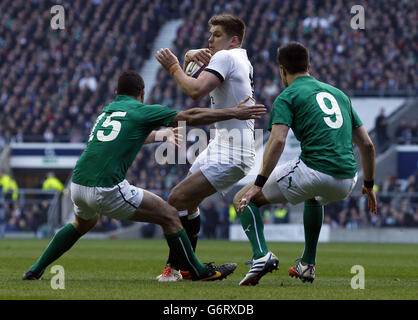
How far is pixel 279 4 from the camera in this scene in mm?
34344

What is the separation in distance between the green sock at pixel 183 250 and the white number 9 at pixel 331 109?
160 cm

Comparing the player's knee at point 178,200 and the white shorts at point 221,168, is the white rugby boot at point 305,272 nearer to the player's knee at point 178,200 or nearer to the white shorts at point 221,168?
the white shorts at point 221,168

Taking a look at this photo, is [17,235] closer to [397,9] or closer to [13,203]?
[13,203]

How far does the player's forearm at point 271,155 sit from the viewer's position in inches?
280

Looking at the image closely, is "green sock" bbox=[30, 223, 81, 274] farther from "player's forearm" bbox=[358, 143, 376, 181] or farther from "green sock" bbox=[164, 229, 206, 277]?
"player's forearm" bbox=[358, 143, 376, 181]

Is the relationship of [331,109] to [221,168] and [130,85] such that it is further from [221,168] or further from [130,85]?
[130,85]

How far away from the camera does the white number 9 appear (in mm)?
7438

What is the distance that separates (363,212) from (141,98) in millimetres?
18346

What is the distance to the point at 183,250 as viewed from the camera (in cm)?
761

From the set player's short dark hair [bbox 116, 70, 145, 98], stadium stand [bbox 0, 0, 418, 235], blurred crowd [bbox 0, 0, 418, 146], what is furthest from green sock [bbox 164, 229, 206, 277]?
blurred crowd [bbox 0, 0, 418, 146]

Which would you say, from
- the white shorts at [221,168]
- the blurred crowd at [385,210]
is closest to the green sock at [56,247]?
the white shorts at [221,168]

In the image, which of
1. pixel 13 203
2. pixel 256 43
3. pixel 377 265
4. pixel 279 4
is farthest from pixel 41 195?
pixel 377 265
